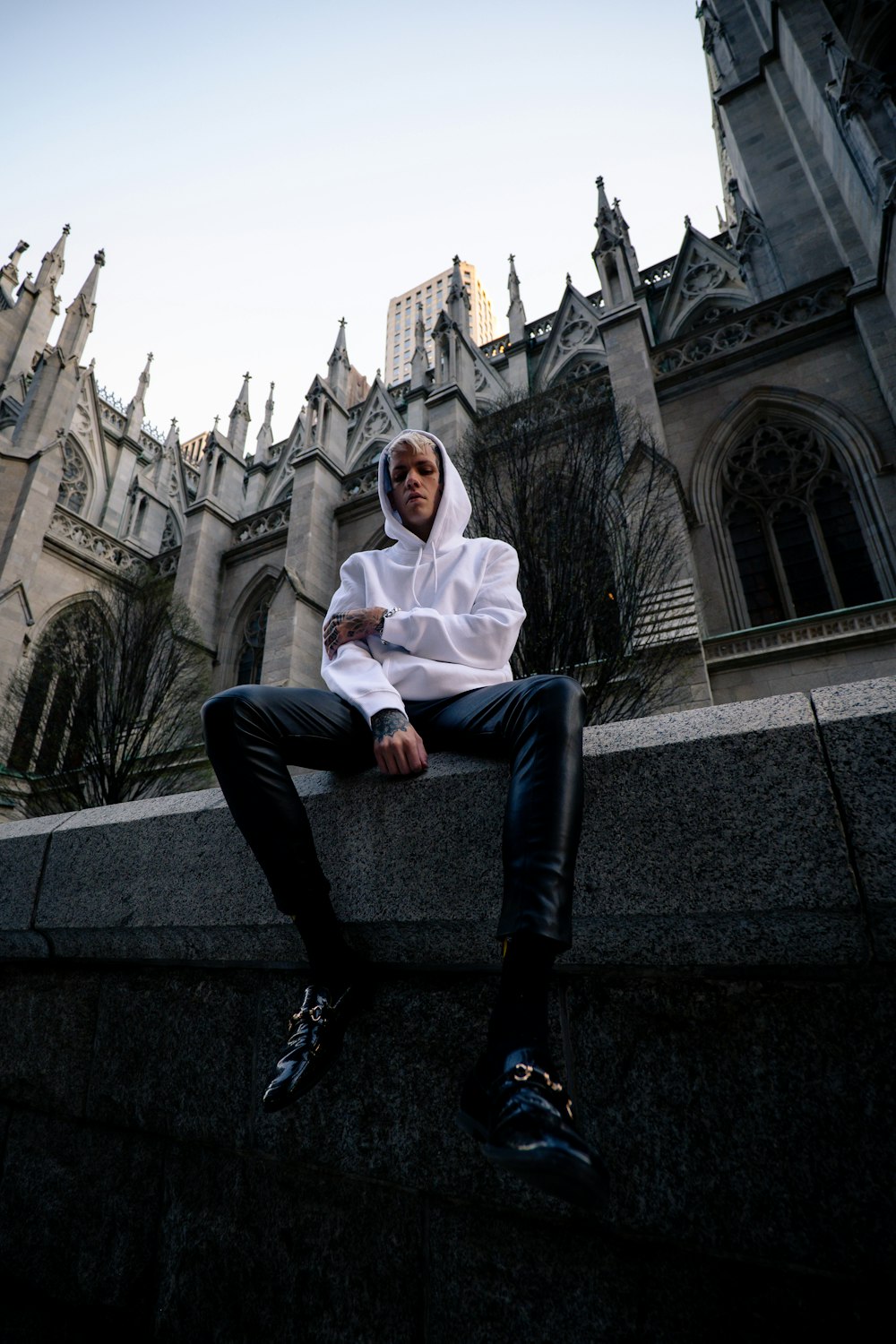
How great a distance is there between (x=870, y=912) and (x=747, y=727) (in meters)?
0.46

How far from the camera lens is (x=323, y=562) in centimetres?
1694

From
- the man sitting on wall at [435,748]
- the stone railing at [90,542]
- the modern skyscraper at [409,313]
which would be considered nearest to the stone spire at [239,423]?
the stone railing at [90,542]

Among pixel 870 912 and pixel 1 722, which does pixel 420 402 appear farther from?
pixel 870 912

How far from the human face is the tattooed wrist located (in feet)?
3.27

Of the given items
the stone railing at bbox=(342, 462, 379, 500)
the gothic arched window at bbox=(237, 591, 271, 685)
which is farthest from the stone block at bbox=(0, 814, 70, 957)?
the stone railing at bbox=(342, 462, 379, 500)

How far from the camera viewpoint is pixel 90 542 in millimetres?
19453

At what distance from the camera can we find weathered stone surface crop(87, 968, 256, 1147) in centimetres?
195

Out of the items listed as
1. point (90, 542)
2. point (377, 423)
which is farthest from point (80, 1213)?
point (377, 423)

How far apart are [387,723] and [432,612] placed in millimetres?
492

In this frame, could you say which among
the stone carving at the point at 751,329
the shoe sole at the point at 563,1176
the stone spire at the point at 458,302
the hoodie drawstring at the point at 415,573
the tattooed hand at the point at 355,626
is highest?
the stone spire at the point at 458,302

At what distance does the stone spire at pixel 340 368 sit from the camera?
22.5 m

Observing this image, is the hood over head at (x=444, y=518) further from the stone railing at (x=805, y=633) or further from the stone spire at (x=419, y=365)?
the stone spire at (x=419, y=365)

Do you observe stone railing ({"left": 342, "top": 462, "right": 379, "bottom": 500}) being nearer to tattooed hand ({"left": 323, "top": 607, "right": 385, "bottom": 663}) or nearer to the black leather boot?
tattooed hand ({"left": 323, "top": 607, "right": 385, "bottom": 663})

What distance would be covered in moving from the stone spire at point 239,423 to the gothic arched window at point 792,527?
1822 centimetres
